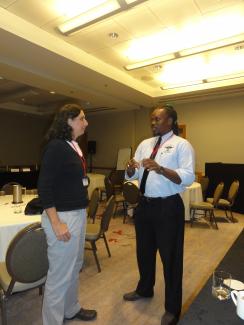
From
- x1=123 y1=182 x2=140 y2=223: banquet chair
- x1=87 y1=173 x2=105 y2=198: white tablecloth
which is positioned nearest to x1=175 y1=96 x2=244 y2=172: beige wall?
x1=87 y1=173 x2=105 y2=198: white tablecloth

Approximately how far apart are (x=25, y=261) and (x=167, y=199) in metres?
1.08

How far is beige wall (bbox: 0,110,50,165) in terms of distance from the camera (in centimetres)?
970

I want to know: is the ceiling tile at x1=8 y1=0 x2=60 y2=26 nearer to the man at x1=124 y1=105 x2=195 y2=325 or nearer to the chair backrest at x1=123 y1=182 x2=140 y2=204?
the man at x1=124 y1=105 x2=195 y2=325

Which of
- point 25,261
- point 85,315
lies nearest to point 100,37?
point 25,261

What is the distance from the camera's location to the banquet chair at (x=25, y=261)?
1628 mm

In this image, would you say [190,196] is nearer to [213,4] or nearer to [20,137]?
[213,4]

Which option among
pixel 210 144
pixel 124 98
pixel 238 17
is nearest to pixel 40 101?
pixel 124 98

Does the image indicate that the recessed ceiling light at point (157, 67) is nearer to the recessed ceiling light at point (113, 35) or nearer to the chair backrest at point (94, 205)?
the recessed ceiling light at point (113, 35)

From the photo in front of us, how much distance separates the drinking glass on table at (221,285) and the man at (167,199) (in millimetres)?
747

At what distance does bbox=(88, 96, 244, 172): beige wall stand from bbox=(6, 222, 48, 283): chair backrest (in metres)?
6.36

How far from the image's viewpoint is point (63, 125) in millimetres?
1773

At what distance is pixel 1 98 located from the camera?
7848 millimetres

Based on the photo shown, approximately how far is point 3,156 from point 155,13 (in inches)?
323

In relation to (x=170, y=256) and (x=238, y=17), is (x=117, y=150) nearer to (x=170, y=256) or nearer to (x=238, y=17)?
(x=238, y=17)
